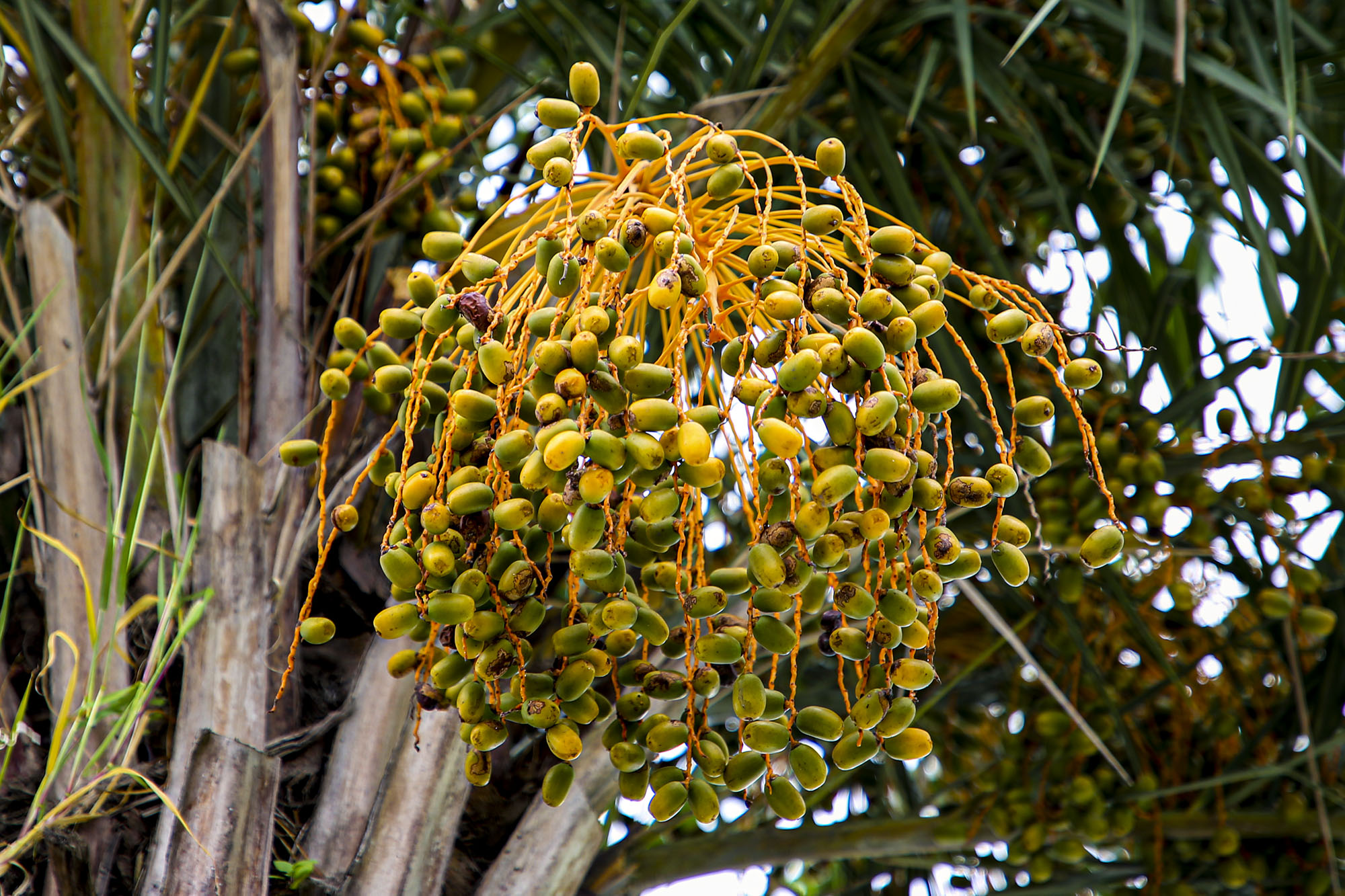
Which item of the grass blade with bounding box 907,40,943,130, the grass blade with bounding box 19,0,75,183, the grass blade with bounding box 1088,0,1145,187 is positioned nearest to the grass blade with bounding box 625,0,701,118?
the grass blade with bounding box 907,40,943,130

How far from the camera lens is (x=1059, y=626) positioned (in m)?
1.61

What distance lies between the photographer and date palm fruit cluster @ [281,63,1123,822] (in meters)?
0.66

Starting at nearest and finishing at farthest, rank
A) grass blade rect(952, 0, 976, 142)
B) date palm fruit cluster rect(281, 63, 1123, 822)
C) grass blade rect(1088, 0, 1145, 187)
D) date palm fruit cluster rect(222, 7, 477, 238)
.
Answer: date palm fruit cluster rect(281, 63, 1123, 822), grass blade rect(1088, 0, 1145, 187), grass blade rect(952, 0, 976, 142), date palm fruit cluster rect(222, 7, 477, 238)

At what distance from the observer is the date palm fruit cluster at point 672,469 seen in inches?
26.2

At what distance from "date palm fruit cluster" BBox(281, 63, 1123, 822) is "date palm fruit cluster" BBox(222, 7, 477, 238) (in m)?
0.55

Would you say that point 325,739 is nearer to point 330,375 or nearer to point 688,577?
point 330,375

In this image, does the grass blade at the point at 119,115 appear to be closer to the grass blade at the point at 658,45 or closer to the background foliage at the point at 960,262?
the background foliage at the point at 960,262

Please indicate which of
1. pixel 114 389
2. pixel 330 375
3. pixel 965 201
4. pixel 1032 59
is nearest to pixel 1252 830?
pixel 965 201

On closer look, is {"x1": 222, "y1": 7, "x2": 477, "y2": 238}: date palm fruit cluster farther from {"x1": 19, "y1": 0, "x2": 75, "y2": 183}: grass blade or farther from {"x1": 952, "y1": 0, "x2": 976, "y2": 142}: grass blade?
{"x1": 952, "y1": 0, "x2": 976, "y2": 142}: grass blade

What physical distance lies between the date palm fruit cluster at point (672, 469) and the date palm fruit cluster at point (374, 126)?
548mm

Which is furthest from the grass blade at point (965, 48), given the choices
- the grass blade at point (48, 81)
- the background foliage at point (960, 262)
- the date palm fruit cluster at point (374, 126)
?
the grass blade at point (48, 81)

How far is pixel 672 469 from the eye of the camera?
710 mm

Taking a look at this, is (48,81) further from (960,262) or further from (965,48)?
(960,262)

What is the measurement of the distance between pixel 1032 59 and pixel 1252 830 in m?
1.14
